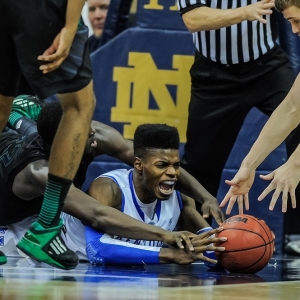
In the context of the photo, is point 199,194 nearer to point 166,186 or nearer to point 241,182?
point 166,186

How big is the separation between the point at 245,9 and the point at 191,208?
1.36 m

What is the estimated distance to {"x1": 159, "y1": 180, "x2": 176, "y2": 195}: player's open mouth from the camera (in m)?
6.02

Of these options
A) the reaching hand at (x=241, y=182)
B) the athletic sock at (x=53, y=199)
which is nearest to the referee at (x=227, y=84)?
the reaching hand at (x=241, y=182)

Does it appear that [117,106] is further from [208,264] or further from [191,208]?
[208,264]

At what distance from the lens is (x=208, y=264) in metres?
5.81

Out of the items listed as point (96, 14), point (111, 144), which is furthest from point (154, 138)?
point (96, 14)

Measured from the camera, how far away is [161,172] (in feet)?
19.8

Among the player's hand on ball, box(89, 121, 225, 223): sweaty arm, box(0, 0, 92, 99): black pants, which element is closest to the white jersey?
box(89, 121, 225, 223): sweaty arm

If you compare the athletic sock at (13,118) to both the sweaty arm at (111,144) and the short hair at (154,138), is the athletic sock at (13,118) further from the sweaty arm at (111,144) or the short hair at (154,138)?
the short hair at (154,138)

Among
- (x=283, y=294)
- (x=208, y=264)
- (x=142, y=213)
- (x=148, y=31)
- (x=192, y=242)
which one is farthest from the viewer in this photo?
(x=148, y=31)

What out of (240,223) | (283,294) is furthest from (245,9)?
(283,294)

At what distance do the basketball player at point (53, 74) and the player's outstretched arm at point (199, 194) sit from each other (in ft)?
5.92

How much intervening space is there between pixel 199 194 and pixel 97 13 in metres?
2.40

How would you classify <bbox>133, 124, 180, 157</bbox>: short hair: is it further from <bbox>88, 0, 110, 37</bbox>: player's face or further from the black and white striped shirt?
<bbox>88, 0, 110, 37</bbox>: player's face
